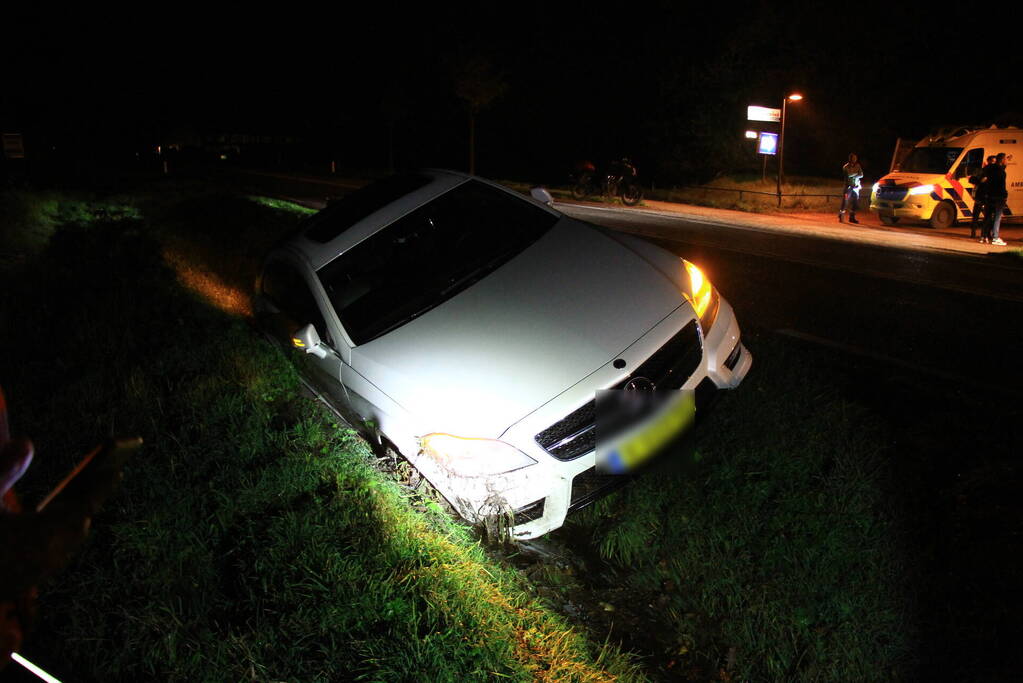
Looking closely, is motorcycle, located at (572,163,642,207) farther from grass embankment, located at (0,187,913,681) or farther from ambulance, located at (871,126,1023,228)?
grass embankment, located at (0,187,913,681)

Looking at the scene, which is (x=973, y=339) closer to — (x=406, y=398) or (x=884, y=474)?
(x=884, y=474)

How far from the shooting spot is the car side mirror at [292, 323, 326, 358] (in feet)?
12.4

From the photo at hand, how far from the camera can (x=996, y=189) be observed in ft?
39.3

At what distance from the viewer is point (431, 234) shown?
4.66 m

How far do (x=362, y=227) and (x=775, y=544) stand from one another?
307cm

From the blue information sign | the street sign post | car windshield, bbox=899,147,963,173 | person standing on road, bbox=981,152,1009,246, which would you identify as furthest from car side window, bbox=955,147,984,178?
the blue information sign

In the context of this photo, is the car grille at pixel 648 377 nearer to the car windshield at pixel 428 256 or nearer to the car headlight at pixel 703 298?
the car headlight at pixel 703 298

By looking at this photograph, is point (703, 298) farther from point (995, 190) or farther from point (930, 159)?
point (930, 159)

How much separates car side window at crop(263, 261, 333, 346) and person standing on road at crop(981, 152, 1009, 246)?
1242cm

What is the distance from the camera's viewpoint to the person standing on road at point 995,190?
11.9 meters

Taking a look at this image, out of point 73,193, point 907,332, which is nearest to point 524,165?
point 73,193

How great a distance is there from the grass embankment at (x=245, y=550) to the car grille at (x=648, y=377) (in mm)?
645

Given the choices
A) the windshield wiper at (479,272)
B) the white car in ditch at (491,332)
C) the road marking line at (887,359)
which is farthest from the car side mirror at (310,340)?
the road marking line at (887,359)

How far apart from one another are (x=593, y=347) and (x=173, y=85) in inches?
1801
